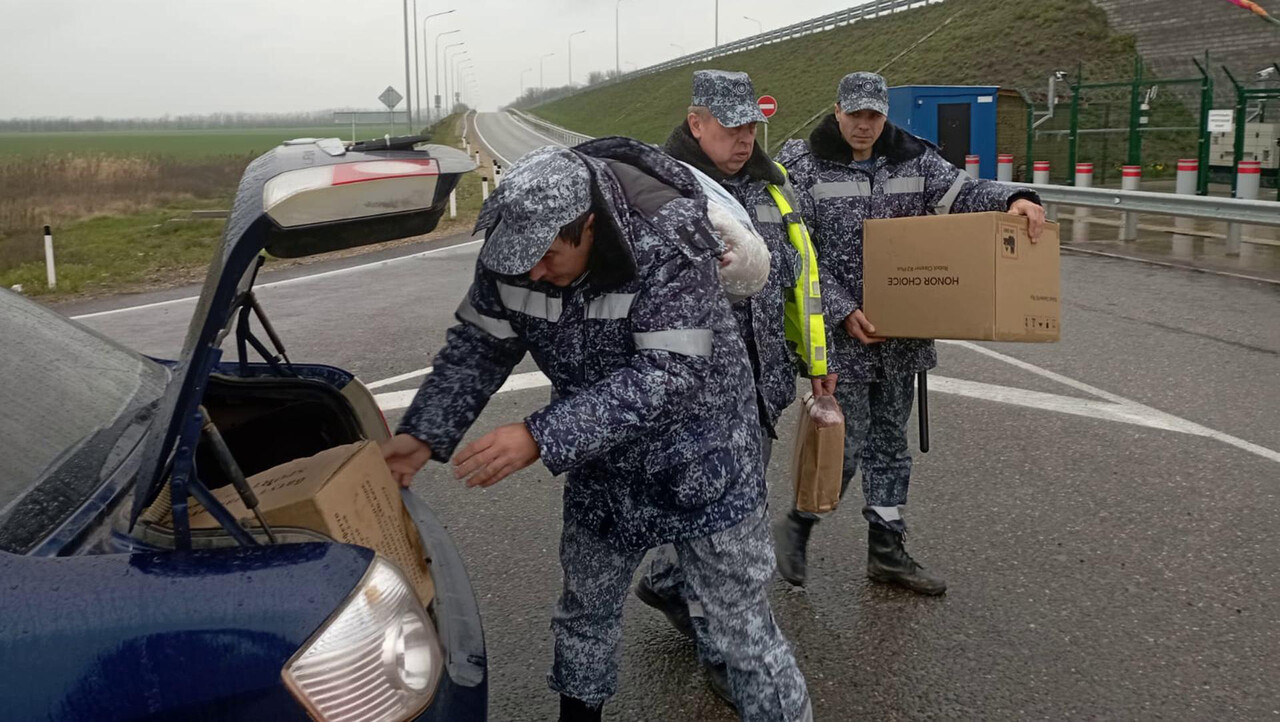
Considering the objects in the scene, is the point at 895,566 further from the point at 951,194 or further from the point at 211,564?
the point at 211,564

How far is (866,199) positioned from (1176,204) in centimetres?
1058

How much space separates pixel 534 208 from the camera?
2.18 m

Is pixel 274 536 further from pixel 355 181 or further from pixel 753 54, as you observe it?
pixel 753 54

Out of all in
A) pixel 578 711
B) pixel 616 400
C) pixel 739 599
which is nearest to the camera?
pixel 616 400

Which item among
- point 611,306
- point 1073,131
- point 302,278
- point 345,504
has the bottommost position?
point 302,278

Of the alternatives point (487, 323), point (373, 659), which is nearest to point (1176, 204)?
point (487, 323)

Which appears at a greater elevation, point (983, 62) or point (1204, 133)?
point (983, 62)

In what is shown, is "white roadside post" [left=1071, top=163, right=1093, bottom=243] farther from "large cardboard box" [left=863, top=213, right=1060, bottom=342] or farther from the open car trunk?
the open car trunk

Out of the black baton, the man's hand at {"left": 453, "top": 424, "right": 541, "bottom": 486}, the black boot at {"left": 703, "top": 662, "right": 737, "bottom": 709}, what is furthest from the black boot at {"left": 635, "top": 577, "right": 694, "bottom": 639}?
the man's hand at {"left": 453, "top": 424, "right": 541, "bottom": 486}

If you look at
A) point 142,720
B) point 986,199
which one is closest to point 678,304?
point 142,720

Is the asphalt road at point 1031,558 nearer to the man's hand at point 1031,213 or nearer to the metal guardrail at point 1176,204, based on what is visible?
the man's hand at point 1031,213

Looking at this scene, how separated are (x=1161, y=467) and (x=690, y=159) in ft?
9.93

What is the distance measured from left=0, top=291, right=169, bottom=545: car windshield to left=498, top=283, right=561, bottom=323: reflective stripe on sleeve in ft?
2.80

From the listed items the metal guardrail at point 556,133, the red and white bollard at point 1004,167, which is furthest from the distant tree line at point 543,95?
the red and white bollard at point 1004,167
